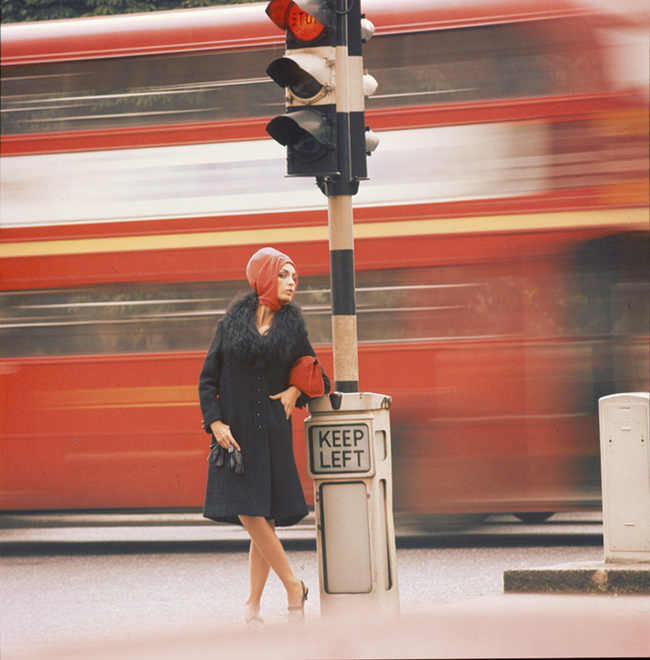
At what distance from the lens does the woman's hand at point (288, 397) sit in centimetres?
547

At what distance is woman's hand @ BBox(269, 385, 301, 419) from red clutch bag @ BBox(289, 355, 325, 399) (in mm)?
27

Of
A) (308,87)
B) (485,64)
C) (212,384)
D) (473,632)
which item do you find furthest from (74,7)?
(473,632)

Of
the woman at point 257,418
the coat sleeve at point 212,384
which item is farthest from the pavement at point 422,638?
the coat sleeve at point 212,384

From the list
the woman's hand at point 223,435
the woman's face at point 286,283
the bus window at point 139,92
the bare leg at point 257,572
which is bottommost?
the bare leg at point 257,572

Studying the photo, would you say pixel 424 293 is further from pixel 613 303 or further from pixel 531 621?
pixel 531 621

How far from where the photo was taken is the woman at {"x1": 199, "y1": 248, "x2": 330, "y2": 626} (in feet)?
17.8

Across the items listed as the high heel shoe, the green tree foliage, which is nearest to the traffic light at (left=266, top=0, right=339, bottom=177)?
the high heel shoe

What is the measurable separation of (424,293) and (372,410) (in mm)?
3022

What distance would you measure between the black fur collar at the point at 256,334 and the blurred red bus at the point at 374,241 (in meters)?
2.95

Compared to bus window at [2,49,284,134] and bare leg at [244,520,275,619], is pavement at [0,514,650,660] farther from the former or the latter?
bus window at [2,49,284,134]

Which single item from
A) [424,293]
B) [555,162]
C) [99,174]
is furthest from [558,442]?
[99,174]

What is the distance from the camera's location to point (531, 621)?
539 cm

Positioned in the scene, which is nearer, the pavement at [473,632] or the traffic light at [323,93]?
the pavement at [473,632]

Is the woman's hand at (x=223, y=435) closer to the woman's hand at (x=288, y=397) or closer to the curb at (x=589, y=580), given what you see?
the woman's hand at (x=288, y=397)
